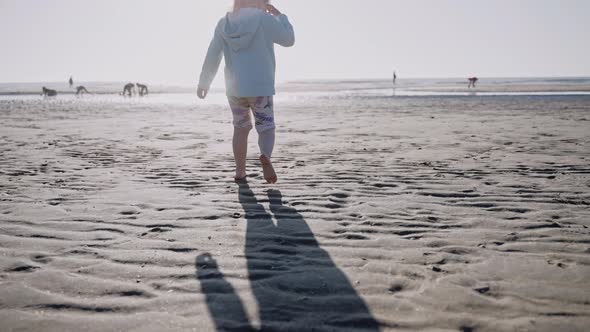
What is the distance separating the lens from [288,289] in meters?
2.33

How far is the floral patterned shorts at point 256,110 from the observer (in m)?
4.85

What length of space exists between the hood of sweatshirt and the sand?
5.20ft

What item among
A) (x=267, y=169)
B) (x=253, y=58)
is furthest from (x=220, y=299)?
(x=253, y=58)

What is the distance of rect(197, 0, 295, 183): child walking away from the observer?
4652mm

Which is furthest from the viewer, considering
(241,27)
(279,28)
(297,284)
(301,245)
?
(279,28)

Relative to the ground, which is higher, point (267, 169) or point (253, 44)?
point (253, 44)

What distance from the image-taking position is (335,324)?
199 cm

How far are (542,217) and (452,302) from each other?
71.8 inches

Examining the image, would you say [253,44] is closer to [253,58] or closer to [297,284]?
[253,58]

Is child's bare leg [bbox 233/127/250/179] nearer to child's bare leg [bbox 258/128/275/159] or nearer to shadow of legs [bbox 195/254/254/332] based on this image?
child's bare leg [bbox 258/128/275/159]

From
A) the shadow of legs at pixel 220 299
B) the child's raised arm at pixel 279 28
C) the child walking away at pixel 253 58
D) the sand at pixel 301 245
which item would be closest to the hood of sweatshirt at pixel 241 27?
the child walking away at pixel 253 58

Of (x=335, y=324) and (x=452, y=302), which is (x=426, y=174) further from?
(x=335, y=324)

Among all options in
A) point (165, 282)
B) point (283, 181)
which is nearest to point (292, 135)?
point (283, 181)

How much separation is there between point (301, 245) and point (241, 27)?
8.89 ft
